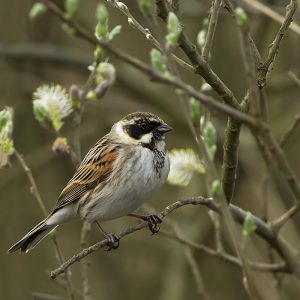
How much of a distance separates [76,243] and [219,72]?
2159 mm

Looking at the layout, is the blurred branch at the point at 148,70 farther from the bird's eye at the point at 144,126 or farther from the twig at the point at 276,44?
the bird's eye at the point at 144,126

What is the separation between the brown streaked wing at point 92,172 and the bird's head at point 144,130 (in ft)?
0.36

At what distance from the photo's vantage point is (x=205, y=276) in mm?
7609

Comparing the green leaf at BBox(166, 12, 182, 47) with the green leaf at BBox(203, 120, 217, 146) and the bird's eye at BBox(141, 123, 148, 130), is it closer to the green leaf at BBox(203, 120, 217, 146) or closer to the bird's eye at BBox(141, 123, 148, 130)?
the green leaf at BBox(203, 120, 217, 146)

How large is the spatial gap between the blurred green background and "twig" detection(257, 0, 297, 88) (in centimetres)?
347

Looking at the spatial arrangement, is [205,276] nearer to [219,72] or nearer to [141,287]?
[141,287]

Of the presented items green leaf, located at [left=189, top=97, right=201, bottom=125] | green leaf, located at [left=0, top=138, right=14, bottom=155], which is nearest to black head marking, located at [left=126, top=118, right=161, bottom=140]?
green leaf, located at [left=0, top=138, right=14, bottom=155]

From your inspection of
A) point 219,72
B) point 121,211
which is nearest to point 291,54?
point 219,72

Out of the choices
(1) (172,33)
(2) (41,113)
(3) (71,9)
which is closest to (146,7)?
(1) (172,33)

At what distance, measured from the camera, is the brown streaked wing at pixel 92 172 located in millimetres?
4562

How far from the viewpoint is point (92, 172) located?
468cm

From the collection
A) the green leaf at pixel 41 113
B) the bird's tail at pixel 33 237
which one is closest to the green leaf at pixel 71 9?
the green leaf at pixel 41 113

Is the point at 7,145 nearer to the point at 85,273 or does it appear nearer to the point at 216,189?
the point at 85,273

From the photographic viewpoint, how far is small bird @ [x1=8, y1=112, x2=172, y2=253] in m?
4.30
